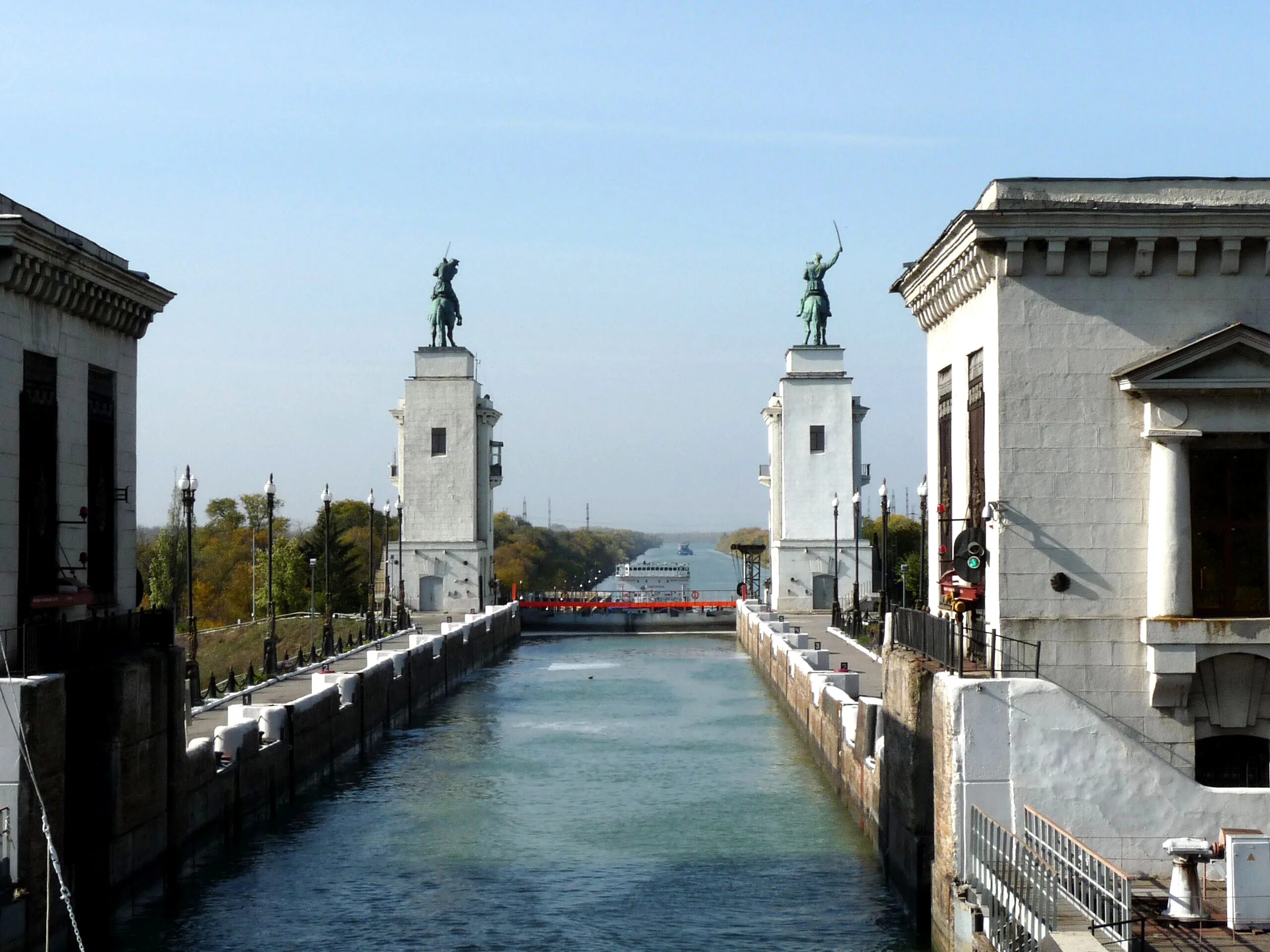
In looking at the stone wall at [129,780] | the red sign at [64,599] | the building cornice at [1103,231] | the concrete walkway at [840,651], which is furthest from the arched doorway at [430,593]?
the building cornice at [1103,231]

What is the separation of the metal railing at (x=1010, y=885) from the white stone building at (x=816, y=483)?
51.7m

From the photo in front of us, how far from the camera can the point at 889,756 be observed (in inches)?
771

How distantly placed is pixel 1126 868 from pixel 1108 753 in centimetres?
108

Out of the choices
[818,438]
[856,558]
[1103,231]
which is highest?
[818,438]

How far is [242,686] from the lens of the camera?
1396 inches

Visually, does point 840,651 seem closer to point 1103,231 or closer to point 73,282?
point 73,282

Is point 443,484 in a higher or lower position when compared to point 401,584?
higher

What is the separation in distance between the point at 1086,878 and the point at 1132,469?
464 cm

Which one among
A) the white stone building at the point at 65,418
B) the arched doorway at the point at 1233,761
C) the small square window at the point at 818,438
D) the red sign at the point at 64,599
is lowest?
the arched doorway at the point at 1233,761

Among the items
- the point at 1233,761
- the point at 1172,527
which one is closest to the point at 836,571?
the point at 1233,761

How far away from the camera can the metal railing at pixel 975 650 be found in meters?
14.9

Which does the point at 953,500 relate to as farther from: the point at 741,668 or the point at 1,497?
the point at 741,668

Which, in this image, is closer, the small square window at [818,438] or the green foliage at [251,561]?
the small square window at [818,438]

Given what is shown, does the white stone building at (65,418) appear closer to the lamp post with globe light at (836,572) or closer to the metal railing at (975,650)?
the metal railing at (975,650)
